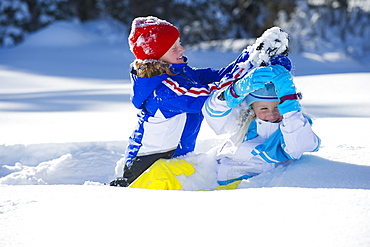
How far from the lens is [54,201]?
1.81 metres

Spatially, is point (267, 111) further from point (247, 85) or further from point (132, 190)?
point (132, 190)

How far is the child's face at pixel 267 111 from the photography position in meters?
2.50

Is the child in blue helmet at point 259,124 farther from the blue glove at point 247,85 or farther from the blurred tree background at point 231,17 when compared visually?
the blurred tree background at point 231,17

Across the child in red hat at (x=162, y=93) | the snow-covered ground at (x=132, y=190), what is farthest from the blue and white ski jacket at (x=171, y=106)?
the snow-covered ground at (x=132, y=190)

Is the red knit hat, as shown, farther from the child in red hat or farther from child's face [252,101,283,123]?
child's face [252,101,283,123]

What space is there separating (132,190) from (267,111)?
3.01 ft

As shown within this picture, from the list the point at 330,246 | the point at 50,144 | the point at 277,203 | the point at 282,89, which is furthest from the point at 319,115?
the point at 330,246

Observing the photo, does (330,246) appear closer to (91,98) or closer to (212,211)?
(212,211)

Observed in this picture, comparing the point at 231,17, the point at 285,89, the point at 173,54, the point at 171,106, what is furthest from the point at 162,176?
the point at 231,17

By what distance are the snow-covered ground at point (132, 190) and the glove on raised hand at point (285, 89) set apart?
30 cm

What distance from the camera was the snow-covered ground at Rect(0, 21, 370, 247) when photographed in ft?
4.94

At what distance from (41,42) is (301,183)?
8090mm

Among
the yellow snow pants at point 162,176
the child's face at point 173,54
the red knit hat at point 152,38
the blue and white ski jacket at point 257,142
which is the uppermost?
the red knit hat at point 152,38

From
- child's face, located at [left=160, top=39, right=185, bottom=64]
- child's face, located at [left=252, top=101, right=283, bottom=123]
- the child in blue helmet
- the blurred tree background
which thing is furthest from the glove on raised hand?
the blurred tree background
